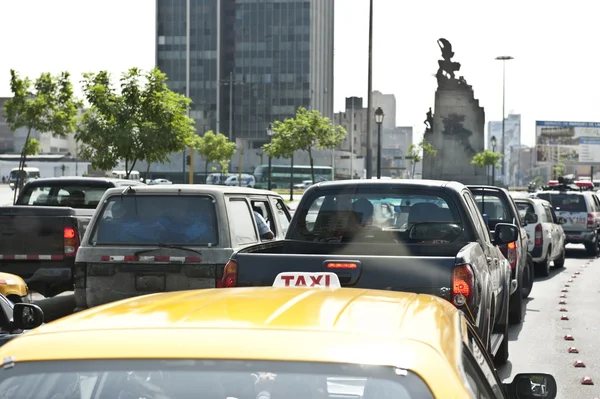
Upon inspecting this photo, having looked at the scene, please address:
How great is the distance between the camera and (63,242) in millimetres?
13938

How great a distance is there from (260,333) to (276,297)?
0.82 metres

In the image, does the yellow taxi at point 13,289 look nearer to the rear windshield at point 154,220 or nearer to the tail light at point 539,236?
the rear windshield at point 154,220

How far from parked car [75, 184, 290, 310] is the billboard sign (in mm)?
109852

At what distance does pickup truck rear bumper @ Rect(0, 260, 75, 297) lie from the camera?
540 inches

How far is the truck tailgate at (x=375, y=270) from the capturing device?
723 cm

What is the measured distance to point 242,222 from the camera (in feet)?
37.2

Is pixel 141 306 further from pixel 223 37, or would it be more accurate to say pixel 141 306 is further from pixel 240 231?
pixel 223 37

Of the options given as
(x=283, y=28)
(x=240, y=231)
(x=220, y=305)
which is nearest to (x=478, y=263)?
(x=240, y=231)

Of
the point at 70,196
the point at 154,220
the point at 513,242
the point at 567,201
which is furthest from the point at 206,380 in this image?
the point at 567,201

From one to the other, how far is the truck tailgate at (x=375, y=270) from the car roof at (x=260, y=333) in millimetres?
3673

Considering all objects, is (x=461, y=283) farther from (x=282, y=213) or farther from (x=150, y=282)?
(x=282, y=213)

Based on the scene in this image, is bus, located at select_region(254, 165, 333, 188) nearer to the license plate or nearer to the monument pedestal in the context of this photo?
the monument pedestal

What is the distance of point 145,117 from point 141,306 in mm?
34905

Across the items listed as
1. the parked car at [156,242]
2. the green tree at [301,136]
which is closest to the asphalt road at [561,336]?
the parked car at [156,242]
